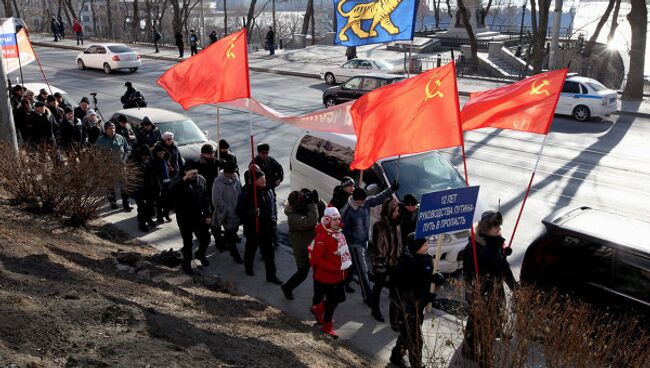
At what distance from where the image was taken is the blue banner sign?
650 centimetres

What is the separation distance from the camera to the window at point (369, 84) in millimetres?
22656

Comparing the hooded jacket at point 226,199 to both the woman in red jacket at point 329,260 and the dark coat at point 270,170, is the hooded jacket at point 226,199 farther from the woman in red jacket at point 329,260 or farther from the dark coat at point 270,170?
the woman in red jacket at point 329,260

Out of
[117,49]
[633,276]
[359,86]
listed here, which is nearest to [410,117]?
[633,276]

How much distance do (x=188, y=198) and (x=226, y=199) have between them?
672mm

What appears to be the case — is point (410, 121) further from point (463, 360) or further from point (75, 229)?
point (75, 229)

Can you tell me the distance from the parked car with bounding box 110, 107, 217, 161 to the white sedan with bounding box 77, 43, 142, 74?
63.8 ft

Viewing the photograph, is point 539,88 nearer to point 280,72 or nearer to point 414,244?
point 414,244

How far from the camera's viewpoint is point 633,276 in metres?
6.23

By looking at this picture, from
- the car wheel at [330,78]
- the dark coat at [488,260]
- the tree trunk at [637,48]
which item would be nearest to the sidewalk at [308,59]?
the tree trunk at [637,48]

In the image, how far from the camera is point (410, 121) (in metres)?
7.30

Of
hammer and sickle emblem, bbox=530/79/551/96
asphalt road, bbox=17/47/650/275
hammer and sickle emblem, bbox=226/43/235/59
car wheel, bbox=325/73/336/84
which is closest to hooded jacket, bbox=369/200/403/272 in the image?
hammer and sickle emblem, bbox=530/79/551/96

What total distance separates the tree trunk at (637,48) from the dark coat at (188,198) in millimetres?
22013

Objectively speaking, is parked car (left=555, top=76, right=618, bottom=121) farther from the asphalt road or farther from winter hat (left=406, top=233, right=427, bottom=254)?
winter hat (left=406, top=233, right=427, bottom=254)

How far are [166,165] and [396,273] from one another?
5.60m
